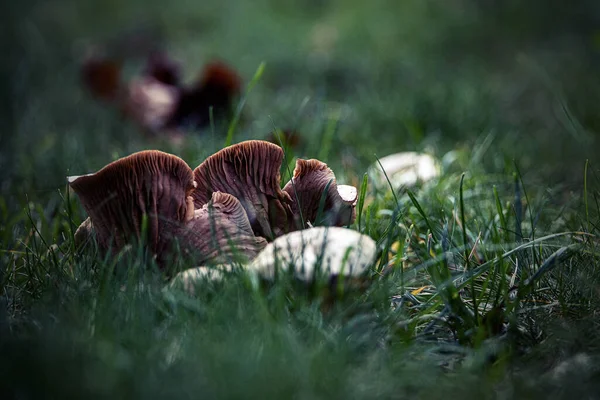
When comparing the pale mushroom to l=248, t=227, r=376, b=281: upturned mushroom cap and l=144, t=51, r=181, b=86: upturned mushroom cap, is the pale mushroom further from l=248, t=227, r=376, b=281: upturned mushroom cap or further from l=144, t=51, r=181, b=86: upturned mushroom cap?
l=144, t=51, r=181, b=86: upturned mushroom cap

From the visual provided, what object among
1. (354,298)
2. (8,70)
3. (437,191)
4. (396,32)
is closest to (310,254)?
(354,298)

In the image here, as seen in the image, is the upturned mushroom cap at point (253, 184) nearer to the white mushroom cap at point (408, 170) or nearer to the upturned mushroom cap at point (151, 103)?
the white mushroom cap at point (408, 170)

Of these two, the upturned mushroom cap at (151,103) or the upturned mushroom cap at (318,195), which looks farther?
the upturned mushroom cap at (151,103)

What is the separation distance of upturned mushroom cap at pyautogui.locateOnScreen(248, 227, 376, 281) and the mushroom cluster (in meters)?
0.12

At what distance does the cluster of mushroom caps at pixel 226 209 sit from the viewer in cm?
144

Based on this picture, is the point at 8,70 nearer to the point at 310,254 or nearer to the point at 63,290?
the point at 63,290

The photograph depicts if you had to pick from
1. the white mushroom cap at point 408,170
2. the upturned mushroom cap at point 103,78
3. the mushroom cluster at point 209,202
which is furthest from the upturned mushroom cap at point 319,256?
the upturned mushroom cap at point 103,78

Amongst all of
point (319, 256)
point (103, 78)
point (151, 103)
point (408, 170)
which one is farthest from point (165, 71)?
point (319, 256)

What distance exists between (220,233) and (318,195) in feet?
1.04

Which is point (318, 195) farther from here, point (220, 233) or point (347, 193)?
point (220, 233)

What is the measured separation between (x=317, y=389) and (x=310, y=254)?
1.19 feet

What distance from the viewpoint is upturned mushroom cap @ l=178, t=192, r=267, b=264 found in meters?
1.54

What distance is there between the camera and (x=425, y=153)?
9.45ft

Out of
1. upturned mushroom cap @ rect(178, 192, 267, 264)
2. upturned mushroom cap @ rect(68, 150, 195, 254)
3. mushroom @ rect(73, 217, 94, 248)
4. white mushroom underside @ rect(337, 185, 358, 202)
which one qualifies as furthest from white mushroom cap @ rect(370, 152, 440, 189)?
mushroom @ rect(73, 217, 94, 248)
